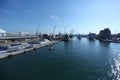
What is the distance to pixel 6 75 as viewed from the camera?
21500 millimetres

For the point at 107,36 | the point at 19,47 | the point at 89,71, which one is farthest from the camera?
the point at 107,36

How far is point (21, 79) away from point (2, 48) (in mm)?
27675

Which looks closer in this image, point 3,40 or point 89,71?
point 89,71

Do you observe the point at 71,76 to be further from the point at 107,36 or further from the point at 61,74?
the point at 107,36

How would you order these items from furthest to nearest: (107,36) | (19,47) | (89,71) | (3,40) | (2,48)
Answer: (107,36)
(3,40)
(19,47)
(2,48)
(89,71)

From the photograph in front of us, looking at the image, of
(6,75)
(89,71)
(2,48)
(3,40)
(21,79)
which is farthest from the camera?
(3,40)

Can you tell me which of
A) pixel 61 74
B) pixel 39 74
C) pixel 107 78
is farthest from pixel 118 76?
pixel 39 74

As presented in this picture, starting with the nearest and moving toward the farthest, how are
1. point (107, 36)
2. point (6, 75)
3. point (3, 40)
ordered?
point (6, 75), point (3, 40), point (107, 36)

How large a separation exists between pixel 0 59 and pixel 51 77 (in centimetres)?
1817

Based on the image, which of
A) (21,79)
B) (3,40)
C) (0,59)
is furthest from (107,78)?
(3,40)

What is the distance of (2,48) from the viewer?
43.6m

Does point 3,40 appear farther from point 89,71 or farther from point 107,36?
point 107,36

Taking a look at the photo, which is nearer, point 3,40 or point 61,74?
point 61,74

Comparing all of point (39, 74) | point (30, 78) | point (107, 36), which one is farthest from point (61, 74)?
point (107, 36)
